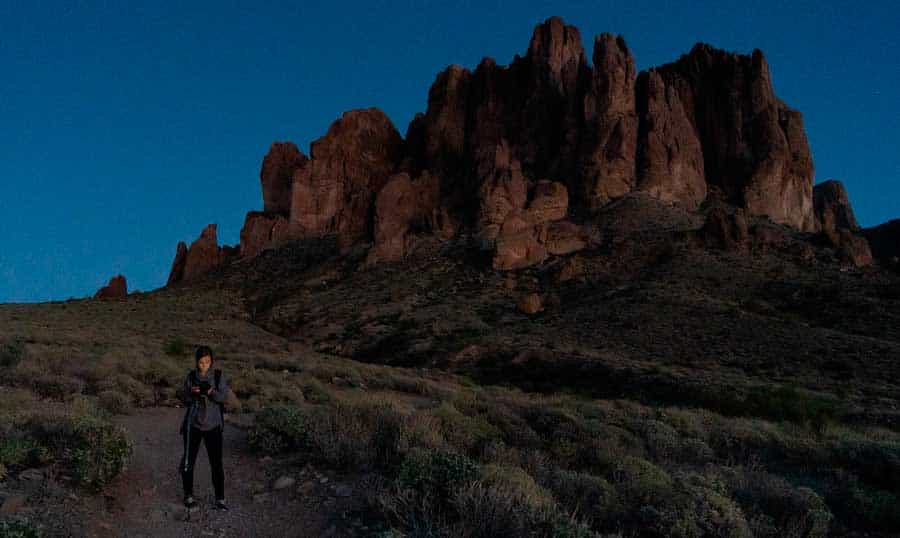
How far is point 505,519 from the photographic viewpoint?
4.67m

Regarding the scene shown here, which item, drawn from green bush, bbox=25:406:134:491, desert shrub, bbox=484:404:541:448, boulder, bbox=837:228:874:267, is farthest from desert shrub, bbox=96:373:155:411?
boulder, bbox=837:228:874:267

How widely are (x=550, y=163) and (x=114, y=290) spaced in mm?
Result: 50593

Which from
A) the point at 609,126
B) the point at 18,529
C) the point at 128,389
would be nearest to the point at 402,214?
the point at 609,126

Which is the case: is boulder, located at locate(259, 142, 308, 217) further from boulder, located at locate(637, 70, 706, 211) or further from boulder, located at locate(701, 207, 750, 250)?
boulder, located at locate(701, 207, 750, 250)

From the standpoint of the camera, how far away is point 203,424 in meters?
5.70

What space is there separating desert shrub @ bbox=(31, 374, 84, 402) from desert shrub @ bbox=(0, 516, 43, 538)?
7.55 m

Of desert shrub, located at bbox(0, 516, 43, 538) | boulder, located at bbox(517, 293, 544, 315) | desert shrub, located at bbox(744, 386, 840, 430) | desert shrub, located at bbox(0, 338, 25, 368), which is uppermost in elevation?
boulder, located at bbox(517, 293, 544, 315)

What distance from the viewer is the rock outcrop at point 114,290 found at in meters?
61.6

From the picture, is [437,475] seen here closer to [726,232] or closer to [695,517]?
[695,517]

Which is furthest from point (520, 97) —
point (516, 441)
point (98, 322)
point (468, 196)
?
point (516, 441)

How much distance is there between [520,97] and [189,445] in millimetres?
70087

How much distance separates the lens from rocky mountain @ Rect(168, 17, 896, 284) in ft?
175

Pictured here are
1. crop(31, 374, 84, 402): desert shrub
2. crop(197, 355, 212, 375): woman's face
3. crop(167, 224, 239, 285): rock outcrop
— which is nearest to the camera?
crop(197, 355, 212, 375): woman's face

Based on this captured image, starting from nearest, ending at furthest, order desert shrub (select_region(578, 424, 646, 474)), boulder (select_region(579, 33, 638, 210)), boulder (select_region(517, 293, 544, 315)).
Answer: desert shrub (select_region(578, 424, 646, 474)) < boulder (select_region(517, 293, 544, 315)) < boulder (select_region(579, 33, 638, 210))
